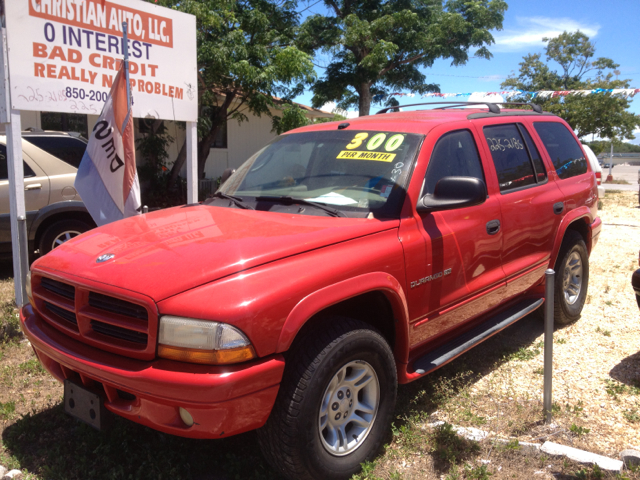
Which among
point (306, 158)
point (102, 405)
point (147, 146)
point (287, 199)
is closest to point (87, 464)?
point (102, 405)

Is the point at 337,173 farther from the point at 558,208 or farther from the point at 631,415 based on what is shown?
the point at 631,415

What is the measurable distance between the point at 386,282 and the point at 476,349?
2156 millimetres

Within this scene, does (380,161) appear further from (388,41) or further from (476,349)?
(388,41)

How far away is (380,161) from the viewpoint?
336 centimetres

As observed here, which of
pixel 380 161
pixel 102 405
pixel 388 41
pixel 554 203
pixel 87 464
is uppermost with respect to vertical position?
pixel 388 41

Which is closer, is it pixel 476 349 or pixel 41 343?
pixel 41 343

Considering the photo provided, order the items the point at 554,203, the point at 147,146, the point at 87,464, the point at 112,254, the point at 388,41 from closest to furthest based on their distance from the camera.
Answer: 1. the point at 112,254
2. the point at 87,464
3. the point at 554,203
4. the point at 147,146
5. the point at 388,41

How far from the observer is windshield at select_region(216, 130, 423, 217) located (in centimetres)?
320

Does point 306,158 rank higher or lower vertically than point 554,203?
higher

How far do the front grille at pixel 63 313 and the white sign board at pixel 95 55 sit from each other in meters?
2.60

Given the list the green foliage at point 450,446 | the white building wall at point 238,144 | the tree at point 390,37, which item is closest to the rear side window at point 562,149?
the green foliage at point 450,446

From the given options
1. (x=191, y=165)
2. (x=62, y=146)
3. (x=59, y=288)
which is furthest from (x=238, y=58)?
(x=59, y=288)

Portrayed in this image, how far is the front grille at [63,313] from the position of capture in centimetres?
267

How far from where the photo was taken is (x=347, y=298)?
8.52ft
